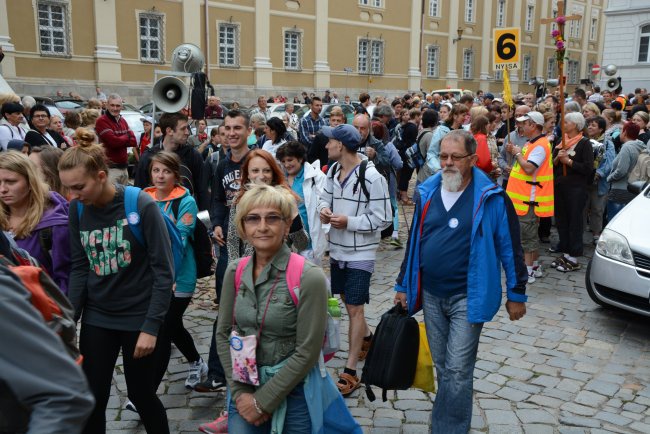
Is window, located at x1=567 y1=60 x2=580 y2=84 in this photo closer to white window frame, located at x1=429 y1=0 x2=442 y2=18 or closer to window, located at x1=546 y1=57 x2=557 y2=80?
window, located at x1=546 y1=57 x2=557 y2=80

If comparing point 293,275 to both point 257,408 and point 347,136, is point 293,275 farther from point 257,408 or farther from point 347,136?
point 347,136

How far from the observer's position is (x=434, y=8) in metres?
42.8

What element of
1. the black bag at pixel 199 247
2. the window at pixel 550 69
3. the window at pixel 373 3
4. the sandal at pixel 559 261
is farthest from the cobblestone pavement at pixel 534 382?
the window at pixel 550 69

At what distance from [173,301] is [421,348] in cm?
179

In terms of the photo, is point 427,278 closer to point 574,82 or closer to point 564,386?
point 564,386

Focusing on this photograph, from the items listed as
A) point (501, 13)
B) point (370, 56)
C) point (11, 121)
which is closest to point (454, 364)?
point (11, 121)

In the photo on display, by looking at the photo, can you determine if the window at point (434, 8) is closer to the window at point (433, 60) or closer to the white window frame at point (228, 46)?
the window at point (433, 60)

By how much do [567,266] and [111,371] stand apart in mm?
6682

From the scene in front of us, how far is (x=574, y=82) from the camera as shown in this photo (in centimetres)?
5775

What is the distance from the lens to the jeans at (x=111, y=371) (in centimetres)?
337

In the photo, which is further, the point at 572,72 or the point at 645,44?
the point at 572,72

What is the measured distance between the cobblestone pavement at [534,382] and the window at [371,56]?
32905 millimetres

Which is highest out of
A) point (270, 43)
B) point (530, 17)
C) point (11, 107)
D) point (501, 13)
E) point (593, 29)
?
point (593, 29)

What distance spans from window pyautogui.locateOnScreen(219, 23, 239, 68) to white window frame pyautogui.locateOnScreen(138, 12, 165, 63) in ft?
10.8
